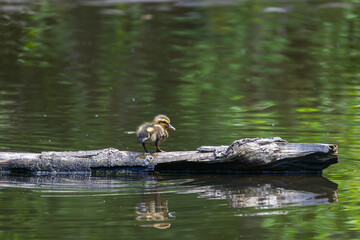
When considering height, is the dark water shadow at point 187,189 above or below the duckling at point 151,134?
below

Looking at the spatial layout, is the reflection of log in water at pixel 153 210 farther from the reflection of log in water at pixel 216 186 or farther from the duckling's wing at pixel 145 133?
the duckling's wing at pixel 145 133

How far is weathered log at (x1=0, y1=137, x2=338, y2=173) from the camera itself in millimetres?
7492

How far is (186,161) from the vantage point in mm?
7695

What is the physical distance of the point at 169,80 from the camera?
14.6 m

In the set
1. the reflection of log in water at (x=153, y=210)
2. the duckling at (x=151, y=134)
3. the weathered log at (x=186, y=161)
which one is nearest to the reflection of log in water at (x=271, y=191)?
the weathered log at (x=186, y=161)

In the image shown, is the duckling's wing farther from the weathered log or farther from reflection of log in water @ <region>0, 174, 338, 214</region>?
reflection of log in water @ <region>0, 174, 338, 214</region>

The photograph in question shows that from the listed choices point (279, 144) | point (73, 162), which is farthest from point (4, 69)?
point (279, 144)

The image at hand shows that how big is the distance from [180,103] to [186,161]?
4.63m

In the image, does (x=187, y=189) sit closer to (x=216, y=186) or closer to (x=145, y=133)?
(x=216, y=186)

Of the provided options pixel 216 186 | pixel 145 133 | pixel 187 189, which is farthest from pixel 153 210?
pixel 145 133

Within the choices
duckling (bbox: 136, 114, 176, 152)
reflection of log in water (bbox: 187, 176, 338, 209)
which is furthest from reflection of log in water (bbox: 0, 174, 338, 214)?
A: duckling (bbox: 136, 114, 176, 152)

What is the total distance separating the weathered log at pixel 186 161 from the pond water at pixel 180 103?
4.8 inches

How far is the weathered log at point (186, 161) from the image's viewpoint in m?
7.49

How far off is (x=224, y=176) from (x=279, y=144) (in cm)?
71
